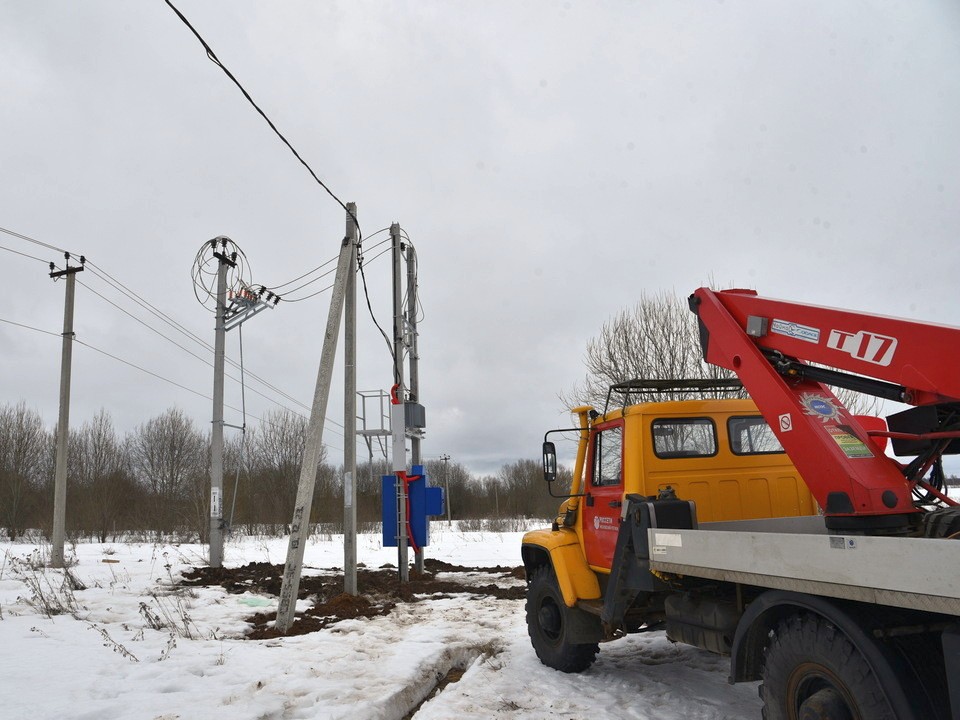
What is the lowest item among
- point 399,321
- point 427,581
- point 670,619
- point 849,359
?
point 427,581

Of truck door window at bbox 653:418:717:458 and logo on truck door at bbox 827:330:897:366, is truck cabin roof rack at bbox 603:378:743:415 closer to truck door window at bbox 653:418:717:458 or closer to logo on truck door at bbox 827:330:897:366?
truck door window at bbox 653:418:717:458

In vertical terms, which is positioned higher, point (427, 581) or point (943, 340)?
point (943, 340)

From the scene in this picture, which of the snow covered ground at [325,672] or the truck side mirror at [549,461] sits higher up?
the truck side mirror at [549,461]

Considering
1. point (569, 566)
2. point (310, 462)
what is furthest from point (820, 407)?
point (310, 462)

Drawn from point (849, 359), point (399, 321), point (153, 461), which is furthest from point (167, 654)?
point (153, 461)

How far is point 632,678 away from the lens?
5957mm

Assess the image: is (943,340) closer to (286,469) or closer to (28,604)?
(28,604)

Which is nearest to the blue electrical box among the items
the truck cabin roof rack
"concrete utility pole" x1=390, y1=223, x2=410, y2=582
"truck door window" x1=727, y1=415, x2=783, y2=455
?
"concrete utility pole" x1=390, y1=223, x2=410, y2=582

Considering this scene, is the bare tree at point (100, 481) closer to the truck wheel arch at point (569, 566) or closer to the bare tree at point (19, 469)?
the bare tree at point (19, 469)

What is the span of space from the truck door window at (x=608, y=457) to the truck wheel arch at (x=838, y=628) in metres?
1.95

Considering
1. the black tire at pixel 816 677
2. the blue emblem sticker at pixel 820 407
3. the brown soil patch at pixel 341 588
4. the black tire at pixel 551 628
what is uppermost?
the blue emblem sticker at pixel 820 407

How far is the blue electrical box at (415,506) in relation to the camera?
12500 mm

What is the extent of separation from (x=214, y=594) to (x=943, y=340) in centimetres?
1047

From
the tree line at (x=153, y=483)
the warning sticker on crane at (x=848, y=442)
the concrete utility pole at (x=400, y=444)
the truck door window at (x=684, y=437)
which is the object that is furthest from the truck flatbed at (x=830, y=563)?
the tree line at (x=153, y=483)
